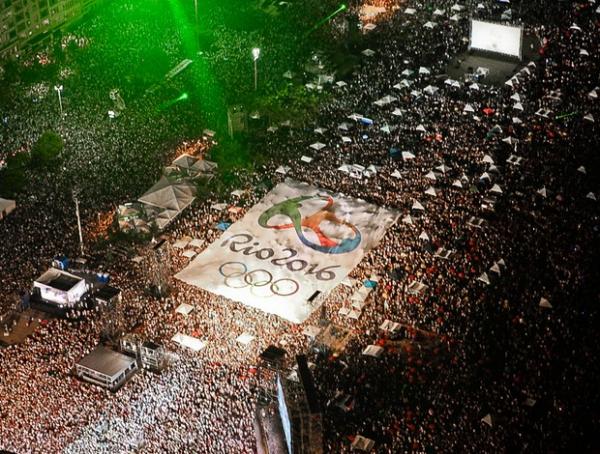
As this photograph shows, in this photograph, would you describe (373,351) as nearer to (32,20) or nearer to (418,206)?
(418,206)

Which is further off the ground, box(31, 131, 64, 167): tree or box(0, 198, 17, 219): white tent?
box(31, 131, 64, 167): tree

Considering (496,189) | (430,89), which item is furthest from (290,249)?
(430,89)

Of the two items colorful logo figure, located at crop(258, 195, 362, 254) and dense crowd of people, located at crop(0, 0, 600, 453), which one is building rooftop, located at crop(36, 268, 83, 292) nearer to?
dense crowd of people, located at crop(0, 0, 600, 453)

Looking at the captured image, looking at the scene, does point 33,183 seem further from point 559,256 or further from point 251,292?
point 559,256

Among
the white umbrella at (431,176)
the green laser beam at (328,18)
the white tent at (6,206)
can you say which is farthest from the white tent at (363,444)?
the green laser beam at (328,18)

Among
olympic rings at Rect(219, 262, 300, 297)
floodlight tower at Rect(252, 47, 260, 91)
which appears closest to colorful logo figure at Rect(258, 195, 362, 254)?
olympic rings at Rect(219, 262, 300, 297)

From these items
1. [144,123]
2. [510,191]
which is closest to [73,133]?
[144,123]

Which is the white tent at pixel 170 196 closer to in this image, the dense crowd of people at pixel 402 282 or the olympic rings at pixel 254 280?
the dense crowd of people at pixel 402 282
